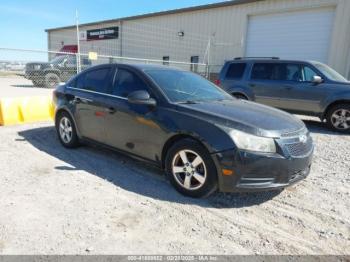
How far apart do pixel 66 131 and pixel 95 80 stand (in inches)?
45.9

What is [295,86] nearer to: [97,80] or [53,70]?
[97,80]

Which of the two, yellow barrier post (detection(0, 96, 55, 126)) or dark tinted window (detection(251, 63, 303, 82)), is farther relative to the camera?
dark tinted window (detection(251, 63, 303, 82))

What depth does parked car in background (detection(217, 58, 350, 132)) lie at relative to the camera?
7.68 m

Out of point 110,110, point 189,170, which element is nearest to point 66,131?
point 110,110

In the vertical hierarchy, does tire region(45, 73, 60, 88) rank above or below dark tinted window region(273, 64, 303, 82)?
below

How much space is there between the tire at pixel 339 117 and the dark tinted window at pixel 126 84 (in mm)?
5780

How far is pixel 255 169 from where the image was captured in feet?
10.5

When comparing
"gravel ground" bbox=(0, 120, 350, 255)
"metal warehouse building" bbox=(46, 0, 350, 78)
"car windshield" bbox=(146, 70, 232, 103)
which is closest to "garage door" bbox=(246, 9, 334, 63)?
"metal warehouse building" bbox=(46, 0, 350, 78)

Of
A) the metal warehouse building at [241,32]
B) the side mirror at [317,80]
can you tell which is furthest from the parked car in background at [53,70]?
the side mirror at [317,80]

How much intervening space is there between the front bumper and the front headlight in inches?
2.2

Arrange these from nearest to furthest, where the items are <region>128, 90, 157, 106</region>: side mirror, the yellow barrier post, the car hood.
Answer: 1. the car hood
2. <region>128, 90, 157, 106</region>: side mirror
3. the yellow barrier post

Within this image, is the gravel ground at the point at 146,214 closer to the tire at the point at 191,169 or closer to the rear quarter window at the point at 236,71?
the tire at the point at 191,169

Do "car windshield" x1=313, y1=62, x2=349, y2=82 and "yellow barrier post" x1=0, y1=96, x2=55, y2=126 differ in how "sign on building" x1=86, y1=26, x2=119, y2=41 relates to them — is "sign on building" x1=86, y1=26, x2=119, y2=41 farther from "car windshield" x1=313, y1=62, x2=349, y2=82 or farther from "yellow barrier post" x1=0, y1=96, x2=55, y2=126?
"car windshield" x1=313, y1=62, x2=349, y2=82

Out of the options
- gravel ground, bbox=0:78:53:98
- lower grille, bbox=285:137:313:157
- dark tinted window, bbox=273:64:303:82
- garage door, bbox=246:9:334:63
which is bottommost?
gravel ground, bbox=0:78:53:98
